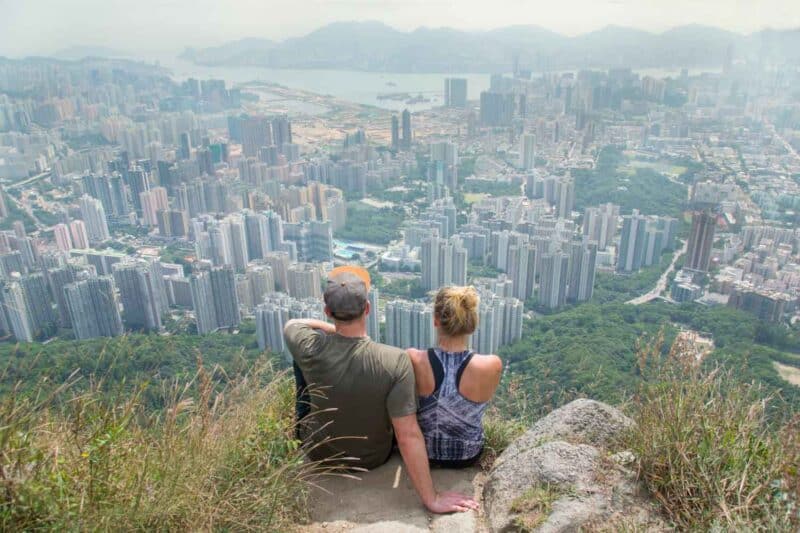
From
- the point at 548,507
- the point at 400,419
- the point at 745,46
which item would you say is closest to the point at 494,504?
the point at 548,507

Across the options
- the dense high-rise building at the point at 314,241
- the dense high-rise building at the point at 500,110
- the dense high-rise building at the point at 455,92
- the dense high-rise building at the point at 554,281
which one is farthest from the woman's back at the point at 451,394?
the dense high-rise building at the point at 455,92

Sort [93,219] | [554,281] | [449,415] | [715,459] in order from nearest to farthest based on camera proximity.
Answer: [715,459] < [449,415] < [554,281] < [93,219]

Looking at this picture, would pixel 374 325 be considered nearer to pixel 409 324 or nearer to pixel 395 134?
pixel 409 324

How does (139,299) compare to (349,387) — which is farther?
(139,299)

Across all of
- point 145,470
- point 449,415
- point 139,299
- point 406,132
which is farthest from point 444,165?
point 145,470

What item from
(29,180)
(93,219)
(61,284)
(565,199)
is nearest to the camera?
(61,284)

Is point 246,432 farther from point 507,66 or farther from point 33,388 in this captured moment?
point 507,66
